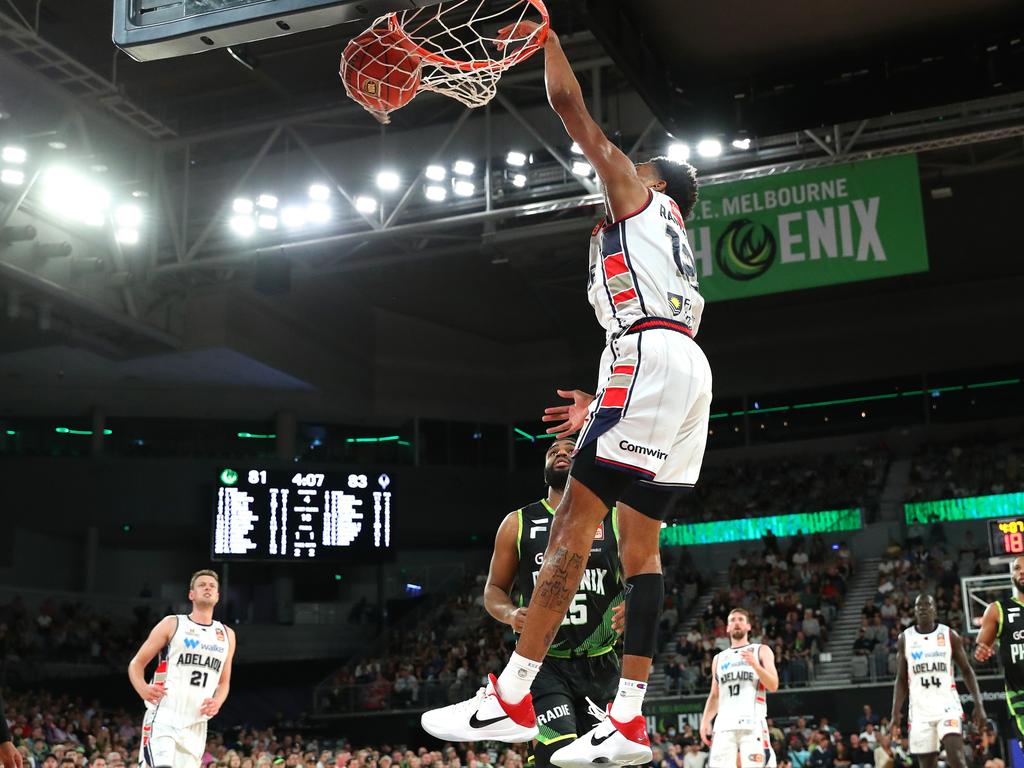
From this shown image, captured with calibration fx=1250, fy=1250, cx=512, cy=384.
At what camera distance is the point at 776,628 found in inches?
1018

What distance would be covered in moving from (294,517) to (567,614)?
20912mm

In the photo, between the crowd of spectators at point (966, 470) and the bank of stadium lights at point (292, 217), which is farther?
the crowd of spectators at point (966, 470)

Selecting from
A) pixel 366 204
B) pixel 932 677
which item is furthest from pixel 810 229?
pixel 366 204

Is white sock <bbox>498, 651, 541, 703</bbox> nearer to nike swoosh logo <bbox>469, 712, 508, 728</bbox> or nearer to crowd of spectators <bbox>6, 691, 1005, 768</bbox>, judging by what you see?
nike swoosh logo <bbox>469, 712, 508, 728</bbox>

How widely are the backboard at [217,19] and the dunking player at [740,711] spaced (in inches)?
305

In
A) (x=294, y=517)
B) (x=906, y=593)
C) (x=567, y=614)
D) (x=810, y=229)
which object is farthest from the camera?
(x=294, y=517)

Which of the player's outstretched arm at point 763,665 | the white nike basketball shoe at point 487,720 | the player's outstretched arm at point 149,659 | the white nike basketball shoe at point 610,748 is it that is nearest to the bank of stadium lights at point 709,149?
the player's outstretched arm at point 763,665

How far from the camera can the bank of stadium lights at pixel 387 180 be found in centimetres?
2120

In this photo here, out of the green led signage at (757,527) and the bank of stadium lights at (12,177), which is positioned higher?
the bank of stadium lights at (12,177)

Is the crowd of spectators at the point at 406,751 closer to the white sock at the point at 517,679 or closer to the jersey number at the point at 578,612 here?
the jersey number at the point at 578,612

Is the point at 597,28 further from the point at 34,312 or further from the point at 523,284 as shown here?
the point at 523,284

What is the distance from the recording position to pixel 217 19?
6.09 metres

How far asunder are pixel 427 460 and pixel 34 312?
13464 mm

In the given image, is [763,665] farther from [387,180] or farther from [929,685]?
[387,180]
